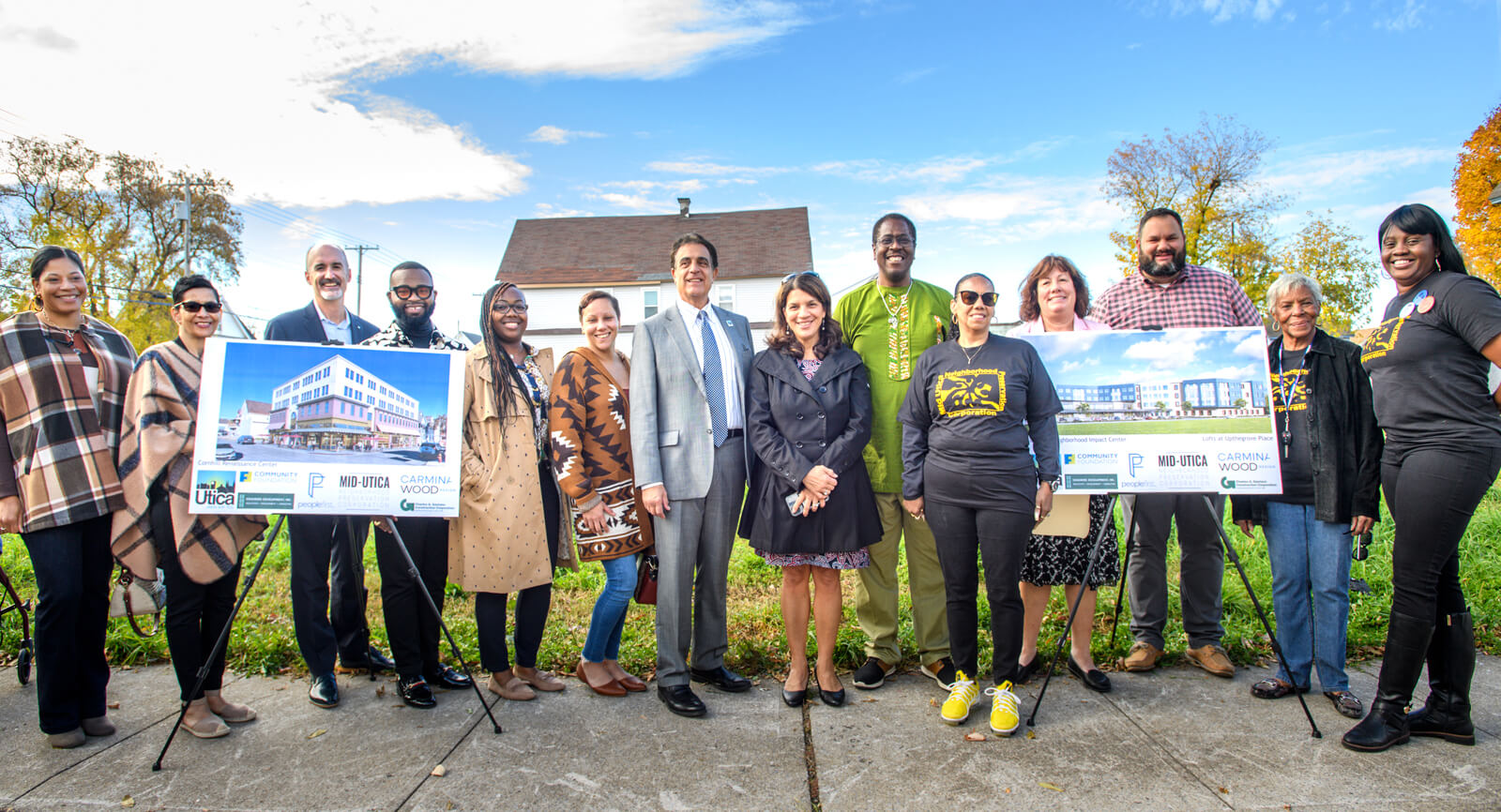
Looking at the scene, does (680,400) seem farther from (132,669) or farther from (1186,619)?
(132,669)

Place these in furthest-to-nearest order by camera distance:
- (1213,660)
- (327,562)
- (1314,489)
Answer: (1213,660) → (327,562) → (1314,489)

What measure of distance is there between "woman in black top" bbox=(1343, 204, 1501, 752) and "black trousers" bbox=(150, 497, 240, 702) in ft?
17.7

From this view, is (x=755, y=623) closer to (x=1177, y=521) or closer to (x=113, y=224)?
(x=1177, y=521)

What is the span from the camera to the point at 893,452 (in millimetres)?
4309

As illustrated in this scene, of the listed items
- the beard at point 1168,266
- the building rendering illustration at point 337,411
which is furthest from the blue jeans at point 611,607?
the beard at point 1168,266

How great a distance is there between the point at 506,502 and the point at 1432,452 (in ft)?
14.5

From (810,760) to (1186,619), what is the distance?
262cm

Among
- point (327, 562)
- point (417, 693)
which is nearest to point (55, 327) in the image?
point (327, 562)

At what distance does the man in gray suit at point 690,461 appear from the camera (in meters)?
3.98

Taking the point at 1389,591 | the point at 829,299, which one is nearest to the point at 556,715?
the point at 829,299

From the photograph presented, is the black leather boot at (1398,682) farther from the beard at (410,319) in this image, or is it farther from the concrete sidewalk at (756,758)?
the beard at (410,319)

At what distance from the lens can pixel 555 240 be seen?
3216cm

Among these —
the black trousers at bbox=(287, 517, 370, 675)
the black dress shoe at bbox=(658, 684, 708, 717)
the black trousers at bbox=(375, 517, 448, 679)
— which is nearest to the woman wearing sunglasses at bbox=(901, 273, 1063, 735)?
the black dress shoe at bbox=(658, 684, 708, 717)

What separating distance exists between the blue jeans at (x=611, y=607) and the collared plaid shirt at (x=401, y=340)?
1.42 metres
